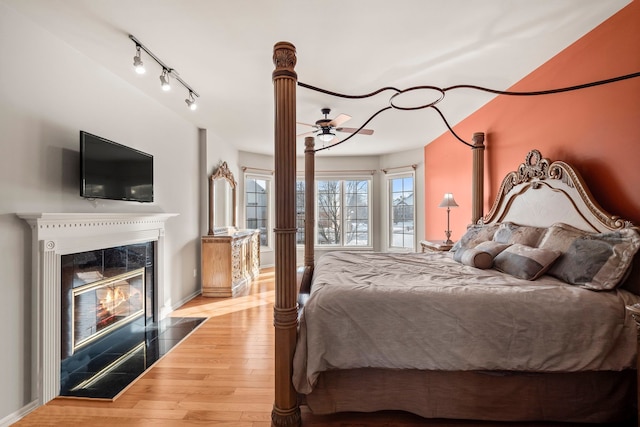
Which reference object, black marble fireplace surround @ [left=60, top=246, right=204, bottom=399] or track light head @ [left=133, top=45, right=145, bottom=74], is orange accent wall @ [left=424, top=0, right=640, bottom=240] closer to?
track light head @ [left=133, top=45, right=145, bottom=74]

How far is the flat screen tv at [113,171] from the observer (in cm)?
254

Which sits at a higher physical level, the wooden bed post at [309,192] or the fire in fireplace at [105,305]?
the wooden bed post at [309,192]

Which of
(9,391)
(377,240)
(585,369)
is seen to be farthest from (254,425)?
(377,240)

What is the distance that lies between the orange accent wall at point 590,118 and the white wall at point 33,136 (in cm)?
398

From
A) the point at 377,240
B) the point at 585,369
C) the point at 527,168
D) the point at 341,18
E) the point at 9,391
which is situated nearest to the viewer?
the point at 585,369

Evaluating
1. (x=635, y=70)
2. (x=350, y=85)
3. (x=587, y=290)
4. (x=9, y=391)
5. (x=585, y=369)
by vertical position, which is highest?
(x=350, y=85)

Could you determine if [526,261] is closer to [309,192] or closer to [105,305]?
[309,192]

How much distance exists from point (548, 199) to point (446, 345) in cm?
172

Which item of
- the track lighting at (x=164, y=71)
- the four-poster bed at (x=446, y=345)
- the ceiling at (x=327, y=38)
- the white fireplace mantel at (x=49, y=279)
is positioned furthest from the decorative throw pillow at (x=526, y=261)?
the white fireplace mantel at (x=49, y=279)

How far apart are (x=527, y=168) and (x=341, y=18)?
210cm

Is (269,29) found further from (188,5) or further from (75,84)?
(75,84)

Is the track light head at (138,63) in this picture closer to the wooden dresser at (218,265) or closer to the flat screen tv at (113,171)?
the flat screen tv at (113,171)

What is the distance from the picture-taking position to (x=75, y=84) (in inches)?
101

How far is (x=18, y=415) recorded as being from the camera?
202 centimetres
